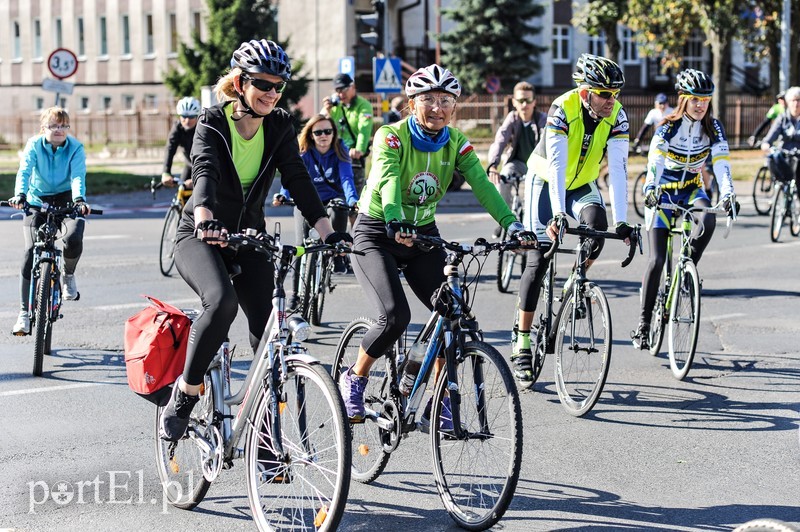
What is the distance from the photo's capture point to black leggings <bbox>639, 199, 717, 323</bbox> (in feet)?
27.3

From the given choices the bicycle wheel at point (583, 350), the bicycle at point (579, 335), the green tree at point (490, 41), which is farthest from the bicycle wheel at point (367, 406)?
the green tree at point (490, 41)

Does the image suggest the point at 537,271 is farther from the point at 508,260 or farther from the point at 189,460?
the point at 508,260

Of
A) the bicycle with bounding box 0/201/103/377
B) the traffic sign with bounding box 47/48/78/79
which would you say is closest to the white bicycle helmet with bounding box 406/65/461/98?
the bicycle with bounding box 0/201/103/377

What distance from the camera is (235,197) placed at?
5324 millimetres

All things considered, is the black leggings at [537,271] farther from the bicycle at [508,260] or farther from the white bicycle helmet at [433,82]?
the bicycle at [508,260]

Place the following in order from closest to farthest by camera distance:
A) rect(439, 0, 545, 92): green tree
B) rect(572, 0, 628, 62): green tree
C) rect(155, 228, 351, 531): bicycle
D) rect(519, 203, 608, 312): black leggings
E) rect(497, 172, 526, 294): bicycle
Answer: rect(155, 228, 351, 531): bicycle < rect(519, 203, 608, 312): black leggings < rect(497, 172, 526, 294): bicycle < rect(572, 0, 628, 62): green tree < rect(439, 0, 545, 92): green tree

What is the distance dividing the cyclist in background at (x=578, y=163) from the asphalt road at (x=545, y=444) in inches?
27.5

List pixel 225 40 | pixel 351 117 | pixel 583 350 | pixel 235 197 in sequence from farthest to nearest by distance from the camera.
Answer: pixel 225 40
pixel 351 117
pixel 583 350
pixel 235 197

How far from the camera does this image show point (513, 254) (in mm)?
11688

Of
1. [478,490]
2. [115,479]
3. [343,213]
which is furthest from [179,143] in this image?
[478,490]

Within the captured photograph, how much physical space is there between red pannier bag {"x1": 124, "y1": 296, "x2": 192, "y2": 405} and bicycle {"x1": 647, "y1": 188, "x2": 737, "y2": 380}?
3.91 meters

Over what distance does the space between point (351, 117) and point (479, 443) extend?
8936mm

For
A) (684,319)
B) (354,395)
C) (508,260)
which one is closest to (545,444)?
(354,395)

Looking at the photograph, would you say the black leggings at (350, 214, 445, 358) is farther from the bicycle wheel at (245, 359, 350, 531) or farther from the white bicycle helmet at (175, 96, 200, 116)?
the white bicycle helmet at (175, 96, 200, 116)
